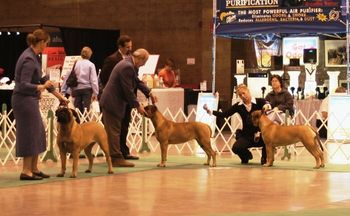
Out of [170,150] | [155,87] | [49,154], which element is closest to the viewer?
[49,154]

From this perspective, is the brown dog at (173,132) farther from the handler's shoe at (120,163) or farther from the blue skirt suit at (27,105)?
the blue skirt suit at (27,105)

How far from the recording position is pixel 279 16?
12.5 m

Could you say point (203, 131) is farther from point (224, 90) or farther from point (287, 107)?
point (224, 90)

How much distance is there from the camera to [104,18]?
20172 millimetres

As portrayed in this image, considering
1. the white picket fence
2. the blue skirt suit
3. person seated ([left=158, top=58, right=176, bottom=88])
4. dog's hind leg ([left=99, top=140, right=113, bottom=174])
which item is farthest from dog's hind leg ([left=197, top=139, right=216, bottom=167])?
person seated ([left=158, top=58, right=176, bottom=88])

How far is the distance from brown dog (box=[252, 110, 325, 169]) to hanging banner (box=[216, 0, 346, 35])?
3.07m

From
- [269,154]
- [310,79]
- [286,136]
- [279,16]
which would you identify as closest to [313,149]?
[286,136]

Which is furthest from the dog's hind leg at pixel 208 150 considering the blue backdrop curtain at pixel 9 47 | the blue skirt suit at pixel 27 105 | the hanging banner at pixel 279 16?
the blue backdrop curtain at pixel 9 47

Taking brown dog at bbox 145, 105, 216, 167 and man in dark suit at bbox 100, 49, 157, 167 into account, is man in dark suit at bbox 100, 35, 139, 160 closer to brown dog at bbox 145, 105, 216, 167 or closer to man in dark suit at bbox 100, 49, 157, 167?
man in dark suit at bbox 100, 49, 157, 167

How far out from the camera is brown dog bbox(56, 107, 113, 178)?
8.20 m

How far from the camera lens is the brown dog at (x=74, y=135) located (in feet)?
26.9

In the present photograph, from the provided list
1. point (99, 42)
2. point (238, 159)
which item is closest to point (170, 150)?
point (238, 159)

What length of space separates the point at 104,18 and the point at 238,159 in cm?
1046

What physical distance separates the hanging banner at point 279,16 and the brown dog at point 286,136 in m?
3.07
